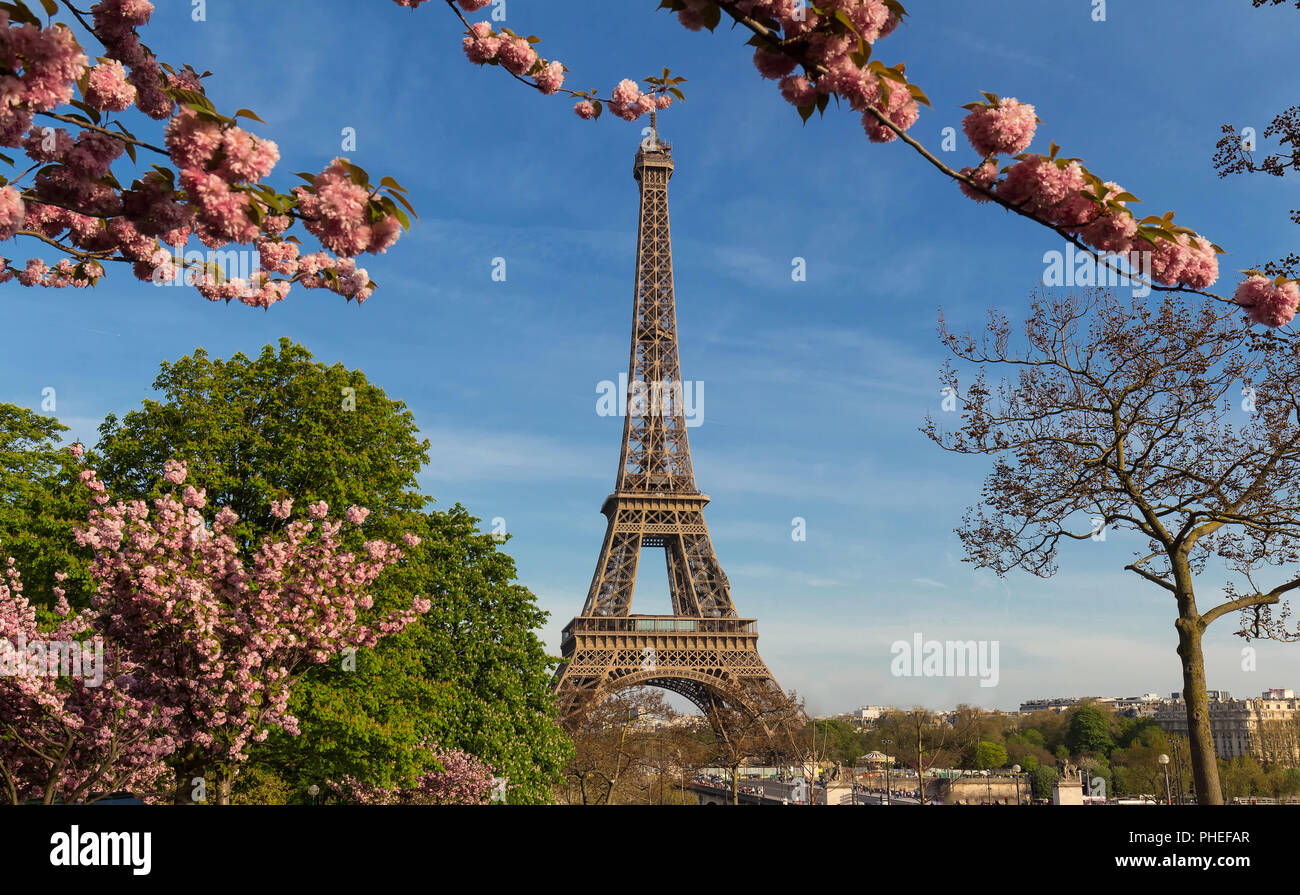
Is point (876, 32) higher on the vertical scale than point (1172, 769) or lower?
higher

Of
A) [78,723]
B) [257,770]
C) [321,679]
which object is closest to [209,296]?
[78,723]

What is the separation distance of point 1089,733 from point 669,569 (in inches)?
3058

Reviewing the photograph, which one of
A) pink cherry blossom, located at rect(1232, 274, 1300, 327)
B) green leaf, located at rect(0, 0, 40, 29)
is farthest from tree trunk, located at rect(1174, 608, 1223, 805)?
green leaf, located at rect(0, 0, 40, 29)

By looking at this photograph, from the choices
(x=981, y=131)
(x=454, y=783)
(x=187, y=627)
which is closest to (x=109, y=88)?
(x=981, y=131)

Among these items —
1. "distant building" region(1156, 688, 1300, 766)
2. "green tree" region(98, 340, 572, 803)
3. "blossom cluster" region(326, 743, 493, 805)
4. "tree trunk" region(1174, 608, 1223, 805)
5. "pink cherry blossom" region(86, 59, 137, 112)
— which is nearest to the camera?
"pink cherry blossom" region(86, 59, 137, 112)

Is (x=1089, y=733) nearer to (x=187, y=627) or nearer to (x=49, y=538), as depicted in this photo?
(x=49, y=538)

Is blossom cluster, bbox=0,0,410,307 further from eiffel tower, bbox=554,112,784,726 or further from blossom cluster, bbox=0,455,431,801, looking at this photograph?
eiffel tower, bbox=554,112,784,726

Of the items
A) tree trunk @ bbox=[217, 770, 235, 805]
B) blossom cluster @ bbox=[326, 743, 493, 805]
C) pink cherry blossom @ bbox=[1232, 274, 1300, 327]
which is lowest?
blossom cluster @ bbox=[326, 743, 493, 805]

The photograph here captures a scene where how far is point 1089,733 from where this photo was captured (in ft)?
377

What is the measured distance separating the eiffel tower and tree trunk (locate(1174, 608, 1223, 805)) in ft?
119

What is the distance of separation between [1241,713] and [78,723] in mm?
153860

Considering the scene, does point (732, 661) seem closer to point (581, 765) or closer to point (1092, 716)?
point (581, 765)

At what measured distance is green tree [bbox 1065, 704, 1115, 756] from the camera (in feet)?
374

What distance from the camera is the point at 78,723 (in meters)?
16.5
